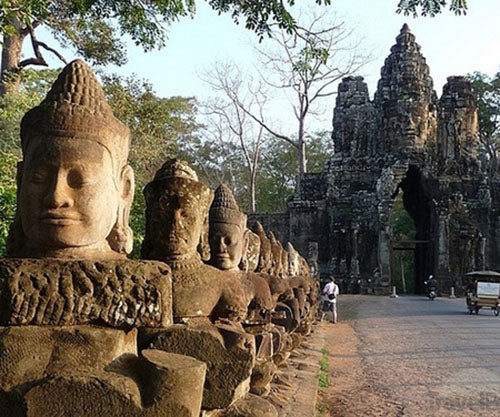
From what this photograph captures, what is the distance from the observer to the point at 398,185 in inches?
1115

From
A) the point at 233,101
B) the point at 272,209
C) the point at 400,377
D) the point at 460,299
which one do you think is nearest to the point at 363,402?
the point at 400,377

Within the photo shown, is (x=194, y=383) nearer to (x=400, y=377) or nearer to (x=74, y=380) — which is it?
(x=74, y=380)

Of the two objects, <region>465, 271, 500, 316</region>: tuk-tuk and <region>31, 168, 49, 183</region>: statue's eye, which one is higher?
<region>31, 168, 49, 183</region>: statue's eye

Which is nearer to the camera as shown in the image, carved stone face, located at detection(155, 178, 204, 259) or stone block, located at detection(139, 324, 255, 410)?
stone block, located at detection(139, 324, 255, 410)

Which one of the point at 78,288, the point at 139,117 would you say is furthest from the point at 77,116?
the point at 139,117

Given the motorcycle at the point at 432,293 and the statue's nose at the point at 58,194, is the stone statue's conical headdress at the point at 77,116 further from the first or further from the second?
the motorcycle at the point at 432,293

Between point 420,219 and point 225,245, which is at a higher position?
point 420,219

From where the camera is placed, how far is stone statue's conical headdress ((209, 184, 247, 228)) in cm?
443

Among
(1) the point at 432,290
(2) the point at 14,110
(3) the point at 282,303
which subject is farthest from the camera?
(1) the point at 432,290

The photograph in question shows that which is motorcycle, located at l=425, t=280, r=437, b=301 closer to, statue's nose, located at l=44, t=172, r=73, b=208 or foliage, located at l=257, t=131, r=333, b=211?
foliage, located at l=257, t=131, r=333, b=211

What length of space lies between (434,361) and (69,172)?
760cm

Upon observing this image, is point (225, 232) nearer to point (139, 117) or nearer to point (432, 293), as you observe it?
point (139, 117)

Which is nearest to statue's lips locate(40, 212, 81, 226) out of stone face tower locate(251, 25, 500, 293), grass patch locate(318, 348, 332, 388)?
grass patch locate(318, 348, 332, 388)

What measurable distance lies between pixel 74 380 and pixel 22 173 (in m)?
0.92
